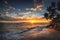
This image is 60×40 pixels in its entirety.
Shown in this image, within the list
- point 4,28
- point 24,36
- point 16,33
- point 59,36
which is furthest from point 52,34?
point 4,28

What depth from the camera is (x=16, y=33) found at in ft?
7.34

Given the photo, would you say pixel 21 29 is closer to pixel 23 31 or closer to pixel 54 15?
pixel 23 31

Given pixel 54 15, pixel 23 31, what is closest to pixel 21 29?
pixel 23 31

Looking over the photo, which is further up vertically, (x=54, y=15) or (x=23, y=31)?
(x=54, y=15)

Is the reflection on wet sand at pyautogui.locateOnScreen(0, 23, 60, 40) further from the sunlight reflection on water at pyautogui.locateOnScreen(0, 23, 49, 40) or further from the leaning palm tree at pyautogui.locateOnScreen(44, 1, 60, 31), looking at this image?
the leaning palm tree at pyautogui.locateOnScreen(44, 1, 60, 31)

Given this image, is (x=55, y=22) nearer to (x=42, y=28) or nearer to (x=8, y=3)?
(x=42, y=28)

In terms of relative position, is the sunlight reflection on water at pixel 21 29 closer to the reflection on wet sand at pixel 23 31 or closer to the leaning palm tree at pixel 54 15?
the reflection on wet sand at pixel 23 31

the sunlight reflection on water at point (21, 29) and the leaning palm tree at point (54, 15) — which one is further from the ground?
the leaning palm tree at point (54, 15)

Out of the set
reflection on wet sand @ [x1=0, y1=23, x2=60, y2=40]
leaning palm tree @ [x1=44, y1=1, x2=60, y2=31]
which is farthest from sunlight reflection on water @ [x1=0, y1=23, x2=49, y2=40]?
leaning palm tree @ [x1=44, y1=1, x2=60, y2=31]

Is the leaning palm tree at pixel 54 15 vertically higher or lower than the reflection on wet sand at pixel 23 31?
higher

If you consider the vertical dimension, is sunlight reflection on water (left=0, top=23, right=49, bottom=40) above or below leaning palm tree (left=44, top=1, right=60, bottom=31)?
below

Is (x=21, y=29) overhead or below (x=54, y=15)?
below

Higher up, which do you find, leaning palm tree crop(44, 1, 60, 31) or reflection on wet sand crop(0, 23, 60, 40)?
leaning palm tree crop(44, 1, 60, 31)

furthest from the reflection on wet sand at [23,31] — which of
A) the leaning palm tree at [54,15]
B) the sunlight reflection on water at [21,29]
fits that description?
the leaning palm tree at [54,15]
